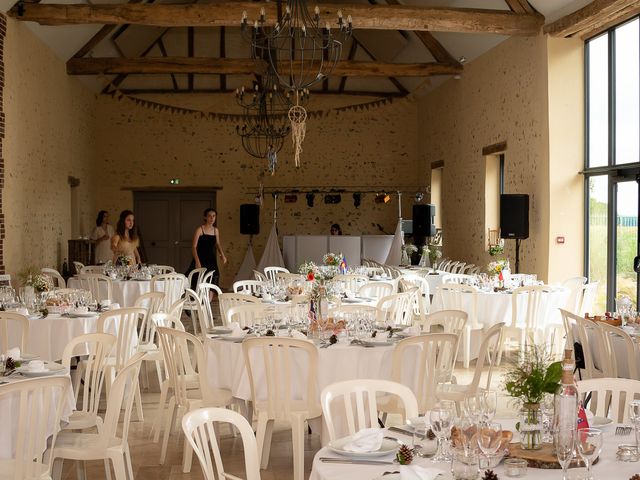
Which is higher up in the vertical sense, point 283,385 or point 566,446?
point 566,446

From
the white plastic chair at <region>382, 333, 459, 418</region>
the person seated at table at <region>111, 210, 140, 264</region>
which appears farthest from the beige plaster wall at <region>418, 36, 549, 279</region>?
the white plastic chair at <region>382, 333, 459, 418</region>

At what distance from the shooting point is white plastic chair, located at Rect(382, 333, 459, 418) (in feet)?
16.1

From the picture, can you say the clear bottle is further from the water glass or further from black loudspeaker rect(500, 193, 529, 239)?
black loudspeaker rect(500, 193, 529, 239)

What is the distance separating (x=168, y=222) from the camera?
18.3 metres

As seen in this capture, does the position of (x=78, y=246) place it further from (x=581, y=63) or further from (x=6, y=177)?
(x=581, y=63)

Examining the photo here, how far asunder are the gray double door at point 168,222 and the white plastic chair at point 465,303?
1010cm

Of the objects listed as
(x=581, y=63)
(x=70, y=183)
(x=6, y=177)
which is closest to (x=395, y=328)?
(x=581, y=63)

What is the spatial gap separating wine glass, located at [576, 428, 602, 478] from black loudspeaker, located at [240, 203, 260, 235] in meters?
14.9

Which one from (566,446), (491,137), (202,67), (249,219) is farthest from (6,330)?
(249,219)

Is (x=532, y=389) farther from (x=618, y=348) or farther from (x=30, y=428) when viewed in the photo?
(x=618, y=348)

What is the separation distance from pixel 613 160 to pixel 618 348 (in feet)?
15.8

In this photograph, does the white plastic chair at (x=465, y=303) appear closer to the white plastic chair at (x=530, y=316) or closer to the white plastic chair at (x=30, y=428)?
the white plastic chair at (x=530, y=316)

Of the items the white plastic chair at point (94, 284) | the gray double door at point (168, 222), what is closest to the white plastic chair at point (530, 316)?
the white plastic chair at point (94, 284)

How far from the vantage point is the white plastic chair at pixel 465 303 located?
8828 mm
